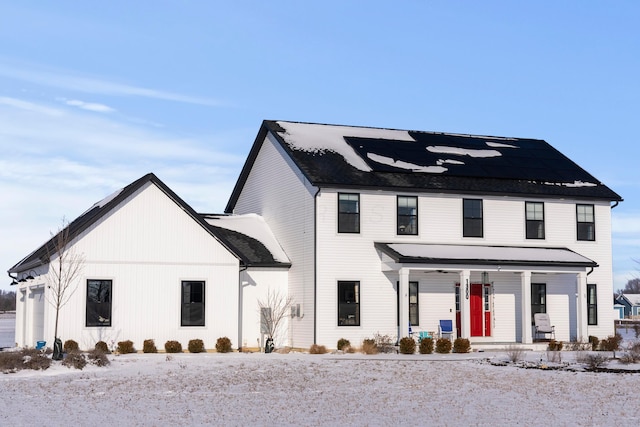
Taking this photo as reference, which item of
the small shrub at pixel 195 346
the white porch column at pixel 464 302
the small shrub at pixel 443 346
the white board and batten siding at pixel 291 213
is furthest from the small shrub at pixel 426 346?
the small shrub at pixel 195 346

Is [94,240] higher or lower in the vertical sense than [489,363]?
higher

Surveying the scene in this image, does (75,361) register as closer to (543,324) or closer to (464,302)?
(464,302)

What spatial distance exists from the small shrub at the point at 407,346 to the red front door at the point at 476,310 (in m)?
5.97

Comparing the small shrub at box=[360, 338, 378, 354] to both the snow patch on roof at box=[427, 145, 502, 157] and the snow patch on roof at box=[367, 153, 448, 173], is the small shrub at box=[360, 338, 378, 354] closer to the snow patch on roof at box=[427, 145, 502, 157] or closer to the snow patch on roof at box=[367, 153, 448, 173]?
the snow patch on roof at box=[367, 153, 448, 173]

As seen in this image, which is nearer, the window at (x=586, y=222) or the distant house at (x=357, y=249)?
the distant house at (x=357, y=249)

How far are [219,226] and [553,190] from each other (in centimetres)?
1430

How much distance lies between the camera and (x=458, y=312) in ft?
120

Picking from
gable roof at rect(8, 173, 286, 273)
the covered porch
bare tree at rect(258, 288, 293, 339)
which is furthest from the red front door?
gable roof at rect(8, 173, 286, 273)

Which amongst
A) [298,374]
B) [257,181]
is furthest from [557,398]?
[257,181]

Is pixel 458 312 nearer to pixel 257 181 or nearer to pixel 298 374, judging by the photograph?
pixel 257 181

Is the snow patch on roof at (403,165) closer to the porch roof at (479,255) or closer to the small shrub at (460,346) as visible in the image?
the porch roof at (479,255)

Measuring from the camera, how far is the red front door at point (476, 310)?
1460 inches

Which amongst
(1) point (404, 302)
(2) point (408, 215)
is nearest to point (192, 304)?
(1) point (404, 302)

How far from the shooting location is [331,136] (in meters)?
39.2
